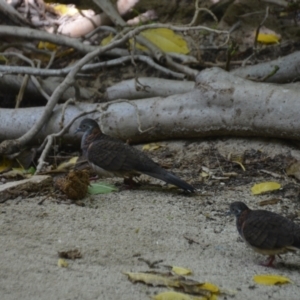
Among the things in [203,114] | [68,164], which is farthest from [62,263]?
[203,114]

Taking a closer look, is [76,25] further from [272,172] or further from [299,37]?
[272,172]

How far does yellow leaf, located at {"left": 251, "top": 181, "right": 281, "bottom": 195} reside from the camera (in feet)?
16.8

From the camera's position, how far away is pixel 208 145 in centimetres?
623

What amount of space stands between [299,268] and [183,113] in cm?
274

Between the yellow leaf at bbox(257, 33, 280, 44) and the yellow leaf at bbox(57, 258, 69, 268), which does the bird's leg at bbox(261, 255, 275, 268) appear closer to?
the yellow leaf at bbox(57, 258, 69, 268)

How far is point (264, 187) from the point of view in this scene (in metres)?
5.18

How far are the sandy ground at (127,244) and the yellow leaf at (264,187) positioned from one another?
2.4 inches

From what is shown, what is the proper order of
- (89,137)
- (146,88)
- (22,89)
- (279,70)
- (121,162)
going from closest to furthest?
(121,162), (89,137), (279,70), (146,88), (22,89)

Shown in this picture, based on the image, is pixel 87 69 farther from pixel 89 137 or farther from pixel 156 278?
pixel 156 278

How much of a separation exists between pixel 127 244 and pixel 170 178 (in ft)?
4.01

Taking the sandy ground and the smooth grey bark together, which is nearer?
the sandy ground

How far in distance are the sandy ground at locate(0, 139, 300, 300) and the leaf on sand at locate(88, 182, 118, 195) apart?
11 cm

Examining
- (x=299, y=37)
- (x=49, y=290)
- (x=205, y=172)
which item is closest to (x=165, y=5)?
(x=299, y=37)

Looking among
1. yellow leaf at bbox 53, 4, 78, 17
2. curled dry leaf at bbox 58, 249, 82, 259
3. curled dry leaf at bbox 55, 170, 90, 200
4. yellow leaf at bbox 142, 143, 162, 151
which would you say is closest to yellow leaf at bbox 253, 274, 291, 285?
curled dry leaf at bbox 58, 249, 82, 259
